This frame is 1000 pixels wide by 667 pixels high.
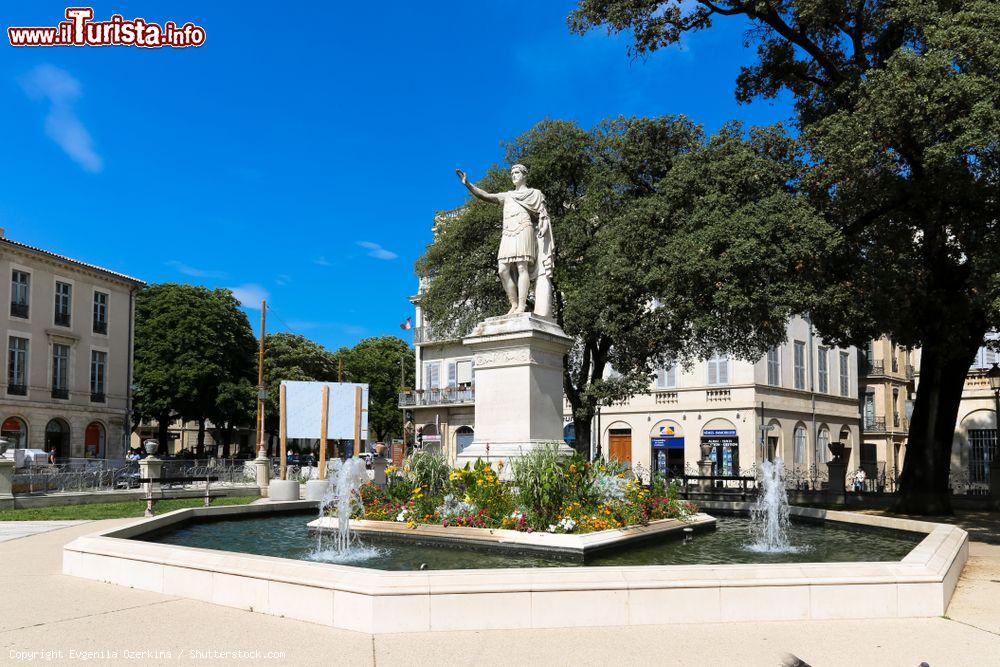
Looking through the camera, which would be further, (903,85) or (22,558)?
(903,85)

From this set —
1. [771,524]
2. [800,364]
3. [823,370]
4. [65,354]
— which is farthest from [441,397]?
[771,524]

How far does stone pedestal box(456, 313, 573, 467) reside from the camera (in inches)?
466

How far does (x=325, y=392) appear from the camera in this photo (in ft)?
63.8

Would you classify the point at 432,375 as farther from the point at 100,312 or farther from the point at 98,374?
the point at 100,312

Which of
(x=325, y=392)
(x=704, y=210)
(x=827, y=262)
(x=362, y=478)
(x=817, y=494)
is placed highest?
(x=704, y=210)

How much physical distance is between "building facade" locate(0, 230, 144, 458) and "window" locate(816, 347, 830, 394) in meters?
40.3

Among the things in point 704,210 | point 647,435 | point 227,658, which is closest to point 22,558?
point 227,658

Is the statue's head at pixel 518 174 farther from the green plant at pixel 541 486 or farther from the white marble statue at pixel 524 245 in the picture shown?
the green plant at pixel 541 486

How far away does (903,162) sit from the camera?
52.3ft

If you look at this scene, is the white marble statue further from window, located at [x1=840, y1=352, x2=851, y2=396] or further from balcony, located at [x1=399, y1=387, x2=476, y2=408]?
window, located at [x1=840, y1=352, x2=851, y2=396]

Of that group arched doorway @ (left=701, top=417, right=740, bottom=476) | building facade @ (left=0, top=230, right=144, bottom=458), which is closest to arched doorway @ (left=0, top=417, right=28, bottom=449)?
building facade @ (left=0, top=230, right=144, bottom=458)

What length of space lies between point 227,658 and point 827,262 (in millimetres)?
13926

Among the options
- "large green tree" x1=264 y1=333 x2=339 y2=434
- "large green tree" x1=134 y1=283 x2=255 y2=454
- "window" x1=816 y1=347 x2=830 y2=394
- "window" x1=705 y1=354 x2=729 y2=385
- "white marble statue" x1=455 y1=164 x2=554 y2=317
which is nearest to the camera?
"white marble statue" x1=455 y1=164 x2=554 y2=317

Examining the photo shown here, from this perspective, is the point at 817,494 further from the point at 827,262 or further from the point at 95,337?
the point at 95,337
